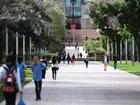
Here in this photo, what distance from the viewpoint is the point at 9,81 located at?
16922 mm

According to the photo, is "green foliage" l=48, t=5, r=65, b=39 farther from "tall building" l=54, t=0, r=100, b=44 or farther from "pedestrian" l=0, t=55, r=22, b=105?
"pedestrian" l=0, t=55, r=22, b=105

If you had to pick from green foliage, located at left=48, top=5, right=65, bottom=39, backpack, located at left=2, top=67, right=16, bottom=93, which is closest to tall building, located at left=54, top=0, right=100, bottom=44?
green foliage, located at left=48, top=5, right=65, bottom=39

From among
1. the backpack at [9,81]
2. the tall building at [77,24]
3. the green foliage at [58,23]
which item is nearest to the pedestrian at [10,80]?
the backpack at [9,81]

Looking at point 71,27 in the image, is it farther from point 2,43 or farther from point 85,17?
point 2,43

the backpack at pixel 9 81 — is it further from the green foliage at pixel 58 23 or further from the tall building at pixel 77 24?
the tall building at pixel 77 24

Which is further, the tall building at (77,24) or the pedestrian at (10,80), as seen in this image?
the tall building at (77,24)

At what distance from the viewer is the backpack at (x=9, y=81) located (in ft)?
55.5

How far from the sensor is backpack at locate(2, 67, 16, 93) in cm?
1691

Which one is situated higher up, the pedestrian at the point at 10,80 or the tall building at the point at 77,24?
the tall building at the point at 77,24

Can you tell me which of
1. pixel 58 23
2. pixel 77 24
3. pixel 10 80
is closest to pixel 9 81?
pixel 10 80

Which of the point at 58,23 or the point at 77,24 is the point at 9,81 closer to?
the point at 58,23

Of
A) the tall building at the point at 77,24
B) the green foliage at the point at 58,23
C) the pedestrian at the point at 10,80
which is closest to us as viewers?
the pedestrian at the point at 10,80

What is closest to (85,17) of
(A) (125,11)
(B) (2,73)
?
(A) (125,11)

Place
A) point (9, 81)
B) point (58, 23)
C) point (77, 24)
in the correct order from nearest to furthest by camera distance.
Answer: point (9, 81) < point (58, 23) < point (77, 24)
